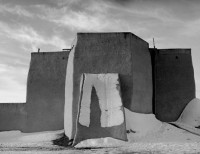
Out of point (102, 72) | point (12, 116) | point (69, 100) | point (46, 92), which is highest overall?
point (102, 72)

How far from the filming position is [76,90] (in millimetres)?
15711

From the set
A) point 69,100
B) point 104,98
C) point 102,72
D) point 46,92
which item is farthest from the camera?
point 46,92

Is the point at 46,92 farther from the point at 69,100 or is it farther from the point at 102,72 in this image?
the point at 102,72

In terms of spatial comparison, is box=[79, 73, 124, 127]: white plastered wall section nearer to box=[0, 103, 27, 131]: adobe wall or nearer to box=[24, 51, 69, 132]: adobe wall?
box=[24, 51, 69, 132]: adobe wall

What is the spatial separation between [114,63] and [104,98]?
211 centimetres

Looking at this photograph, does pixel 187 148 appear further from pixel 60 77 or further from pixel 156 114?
pixel 60 77

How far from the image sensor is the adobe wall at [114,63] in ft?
51.0

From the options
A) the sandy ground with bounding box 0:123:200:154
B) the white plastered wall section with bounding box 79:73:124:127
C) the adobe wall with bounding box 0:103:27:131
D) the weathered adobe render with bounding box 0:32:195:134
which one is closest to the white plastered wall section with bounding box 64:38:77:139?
the weathered adobe render with bounding box 0:32:195:134

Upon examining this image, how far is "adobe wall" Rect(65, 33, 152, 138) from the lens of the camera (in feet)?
51.0

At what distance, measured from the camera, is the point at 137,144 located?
12383mm

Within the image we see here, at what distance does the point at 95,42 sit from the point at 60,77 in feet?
14.3

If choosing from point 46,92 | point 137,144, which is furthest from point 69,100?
point 137,144

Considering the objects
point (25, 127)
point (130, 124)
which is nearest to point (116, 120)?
point (130, 124)

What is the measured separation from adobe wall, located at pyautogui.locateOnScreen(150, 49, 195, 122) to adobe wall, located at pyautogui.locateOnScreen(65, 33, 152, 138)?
2027mm
